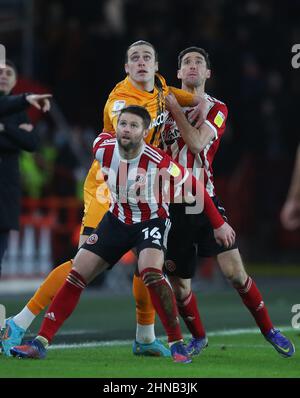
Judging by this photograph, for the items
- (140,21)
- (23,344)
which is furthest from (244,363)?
(140,21)

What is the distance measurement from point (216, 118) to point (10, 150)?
66.8 inches

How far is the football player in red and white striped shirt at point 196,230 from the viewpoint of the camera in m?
8.70

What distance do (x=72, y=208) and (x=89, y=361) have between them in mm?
8245

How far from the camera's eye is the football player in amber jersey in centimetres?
864

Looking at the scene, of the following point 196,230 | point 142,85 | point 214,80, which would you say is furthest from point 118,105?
point 214,80

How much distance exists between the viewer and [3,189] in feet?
32.4

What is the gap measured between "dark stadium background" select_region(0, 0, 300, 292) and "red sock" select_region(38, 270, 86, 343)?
8.47 meters

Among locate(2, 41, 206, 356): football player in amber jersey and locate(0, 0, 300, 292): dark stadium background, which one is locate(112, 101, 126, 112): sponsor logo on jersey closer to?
locate(2, 41, 206, 356): football player in amber jersey

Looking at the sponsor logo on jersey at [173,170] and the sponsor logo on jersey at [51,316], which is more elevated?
the sponsor logo on jersey at [173,170]

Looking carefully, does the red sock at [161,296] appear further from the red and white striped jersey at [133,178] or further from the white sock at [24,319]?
the white sock at [24,319]

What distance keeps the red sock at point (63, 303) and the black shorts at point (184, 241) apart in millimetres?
920
